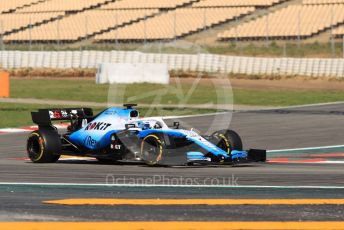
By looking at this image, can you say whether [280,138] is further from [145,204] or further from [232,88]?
[232,88]

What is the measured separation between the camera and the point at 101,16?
207 feet

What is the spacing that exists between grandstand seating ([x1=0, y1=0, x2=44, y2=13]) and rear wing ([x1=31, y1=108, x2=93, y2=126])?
182 feet

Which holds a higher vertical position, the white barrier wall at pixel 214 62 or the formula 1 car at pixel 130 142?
the white barrier wall at pixel 214 62

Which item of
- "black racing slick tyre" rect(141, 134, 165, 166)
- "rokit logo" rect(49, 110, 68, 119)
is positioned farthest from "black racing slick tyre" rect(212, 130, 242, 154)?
"rokit logo" rect(49, 110, 68, 119)

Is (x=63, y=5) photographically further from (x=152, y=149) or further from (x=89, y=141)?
(x=152, y=149)

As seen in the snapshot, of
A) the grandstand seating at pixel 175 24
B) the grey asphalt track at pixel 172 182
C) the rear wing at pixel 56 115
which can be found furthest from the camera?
the grandstand seating at pixel 175 24

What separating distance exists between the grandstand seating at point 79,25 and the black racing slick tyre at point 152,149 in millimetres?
45968

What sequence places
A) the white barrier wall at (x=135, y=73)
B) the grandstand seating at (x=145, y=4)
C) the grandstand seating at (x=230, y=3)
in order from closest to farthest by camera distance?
the white barrier wall at (x=135, y=73)
the grandstand seating at (x=230, y=3)
the grandstand seating at (x=145, y=4)

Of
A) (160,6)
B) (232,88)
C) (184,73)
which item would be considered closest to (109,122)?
(232,88)

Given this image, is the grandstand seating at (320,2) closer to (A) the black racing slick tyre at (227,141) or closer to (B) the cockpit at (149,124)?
(A) the black racing slick tyre at (227,141)

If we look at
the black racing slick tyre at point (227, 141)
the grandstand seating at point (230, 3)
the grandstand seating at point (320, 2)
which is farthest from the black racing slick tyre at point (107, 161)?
the grandstand seating at point (230, 3)

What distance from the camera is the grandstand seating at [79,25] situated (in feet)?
201

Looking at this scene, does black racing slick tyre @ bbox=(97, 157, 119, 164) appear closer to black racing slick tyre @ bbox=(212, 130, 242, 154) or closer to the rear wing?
the rear wing

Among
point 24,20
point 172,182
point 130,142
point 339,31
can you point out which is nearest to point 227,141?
point 130,142
